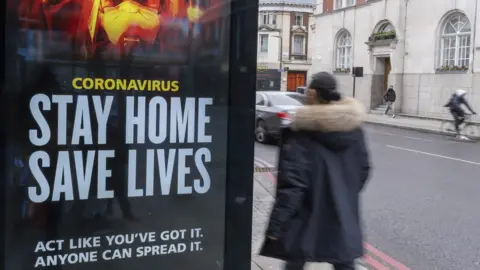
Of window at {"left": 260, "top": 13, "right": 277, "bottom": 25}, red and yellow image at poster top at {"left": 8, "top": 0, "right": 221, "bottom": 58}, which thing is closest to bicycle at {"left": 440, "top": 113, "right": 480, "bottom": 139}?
red and yellow image at poster top at {"left": 8, "top": 0, "right": 221, "bottom": 58}

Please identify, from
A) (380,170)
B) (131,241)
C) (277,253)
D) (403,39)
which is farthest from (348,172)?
(403,39)

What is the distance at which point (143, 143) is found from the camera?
2.82 m

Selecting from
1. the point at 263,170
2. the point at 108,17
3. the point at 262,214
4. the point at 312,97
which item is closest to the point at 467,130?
the point at 263,170

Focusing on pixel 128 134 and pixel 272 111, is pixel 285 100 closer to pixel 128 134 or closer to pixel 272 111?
pixel 272 111

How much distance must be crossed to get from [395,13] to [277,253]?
27.6 m

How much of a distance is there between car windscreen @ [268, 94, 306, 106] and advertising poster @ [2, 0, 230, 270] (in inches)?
429

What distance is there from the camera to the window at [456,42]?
77.6 feet

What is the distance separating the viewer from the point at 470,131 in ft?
59.2

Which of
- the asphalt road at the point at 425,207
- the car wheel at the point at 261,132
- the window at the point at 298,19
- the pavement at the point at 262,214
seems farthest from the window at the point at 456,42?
the window at the point at 298,19

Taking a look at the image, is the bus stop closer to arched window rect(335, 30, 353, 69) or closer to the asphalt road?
the asphalt road

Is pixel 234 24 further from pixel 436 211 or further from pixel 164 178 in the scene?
pixel 436 211

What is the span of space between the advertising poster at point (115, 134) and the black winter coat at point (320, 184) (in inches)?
15.3

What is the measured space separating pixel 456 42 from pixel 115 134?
24.4 metres

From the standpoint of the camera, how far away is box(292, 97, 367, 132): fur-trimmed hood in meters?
3.04
